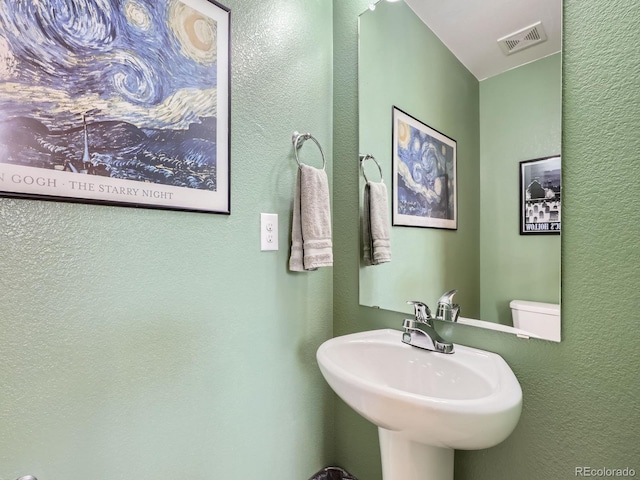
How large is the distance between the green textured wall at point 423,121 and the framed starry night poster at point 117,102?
0.58 meters

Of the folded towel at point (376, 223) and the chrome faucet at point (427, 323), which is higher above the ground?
A: the folded towel at point (376, 223)

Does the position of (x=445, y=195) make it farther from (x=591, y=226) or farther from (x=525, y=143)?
(x=591, y=226)

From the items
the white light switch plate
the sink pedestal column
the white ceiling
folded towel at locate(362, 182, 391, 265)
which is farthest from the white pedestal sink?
the white ceiling

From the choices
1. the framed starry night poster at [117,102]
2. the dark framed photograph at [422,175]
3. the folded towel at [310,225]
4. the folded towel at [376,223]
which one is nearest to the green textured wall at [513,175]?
the dark framed photograph at [422,175]

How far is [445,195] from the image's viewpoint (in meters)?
1.05

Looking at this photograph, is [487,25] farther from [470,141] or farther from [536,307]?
[536,307]

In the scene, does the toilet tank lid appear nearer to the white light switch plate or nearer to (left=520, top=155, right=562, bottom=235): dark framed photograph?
(left=520, top=155, right=562, bottom=235): dark framed photograph

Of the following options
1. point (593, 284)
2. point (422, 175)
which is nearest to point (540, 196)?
point (593, 284)

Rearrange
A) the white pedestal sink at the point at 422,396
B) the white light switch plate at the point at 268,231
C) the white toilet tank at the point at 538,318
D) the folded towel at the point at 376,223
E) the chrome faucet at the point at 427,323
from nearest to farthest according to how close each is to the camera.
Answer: the white pedestal sink at the point at 422,396 < the white toilet tank at the point at 538,318 < the chrome faucet at the point at 427,323 < the white light switch plate at the point at 268,231 < the folded towel at the point at 376,223

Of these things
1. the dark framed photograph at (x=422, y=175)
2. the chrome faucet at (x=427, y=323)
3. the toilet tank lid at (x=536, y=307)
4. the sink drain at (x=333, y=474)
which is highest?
the dark framed photograph at (x=422, y=175)

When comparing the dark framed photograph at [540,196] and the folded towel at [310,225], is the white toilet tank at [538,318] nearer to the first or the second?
the dark framed photograph at [540,196]

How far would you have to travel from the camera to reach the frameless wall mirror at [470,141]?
32.0 inches

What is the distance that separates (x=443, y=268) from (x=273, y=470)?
3.12 feet

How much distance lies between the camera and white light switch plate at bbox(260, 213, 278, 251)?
1065 mm
